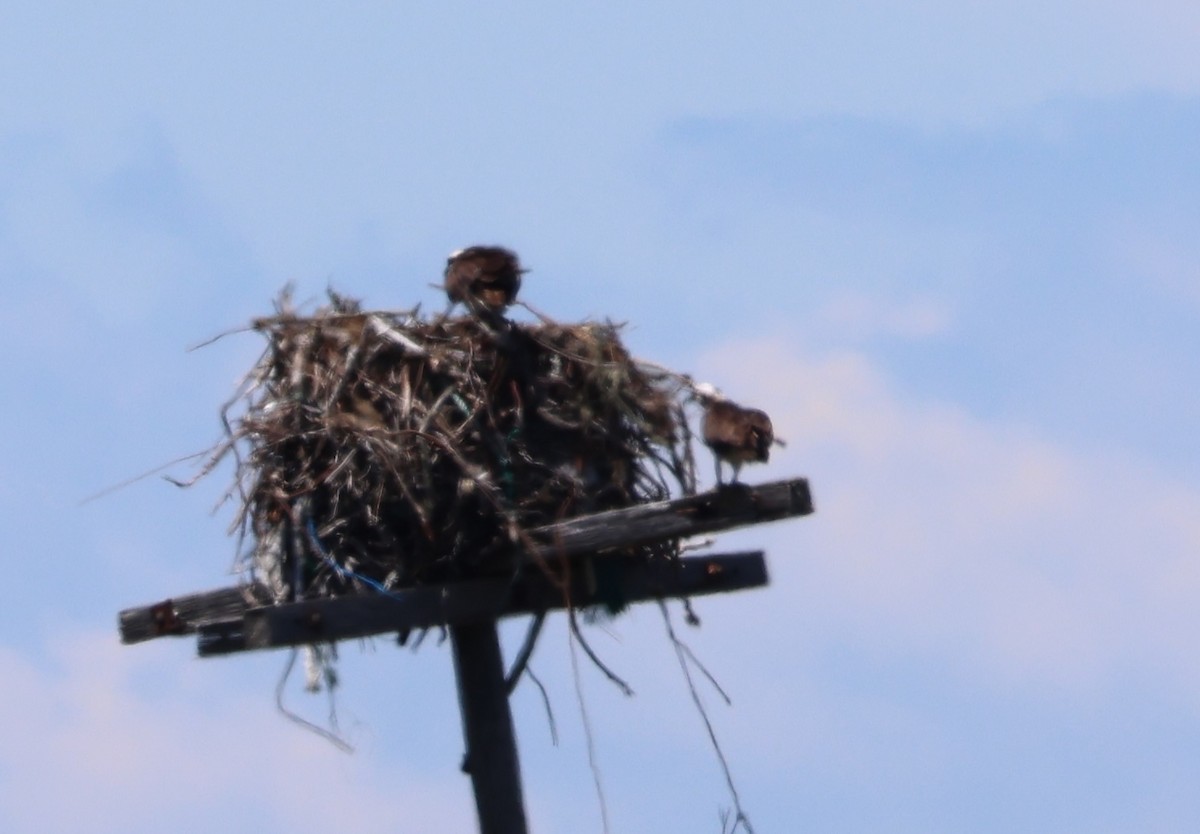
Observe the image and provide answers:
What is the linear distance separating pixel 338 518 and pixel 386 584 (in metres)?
0.29

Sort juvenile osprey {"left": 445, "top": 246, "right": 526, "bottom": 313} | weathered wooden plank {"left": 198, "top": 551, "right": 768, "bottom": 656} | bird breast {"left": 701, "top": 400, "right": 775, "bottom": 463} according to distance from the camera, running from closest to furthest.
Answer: weathered wooden plank {"left": 198, "top": 551, "right": 768, "bottom": 656}, bird breast {"left": 701, "top": 400, "right": 775, "bottom": 463}, juvenile osprey {"left": 445, "top": 246, "right": 526, "bottom": 313}

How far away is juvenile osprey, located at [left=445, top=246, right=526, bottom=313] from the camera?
689 cm

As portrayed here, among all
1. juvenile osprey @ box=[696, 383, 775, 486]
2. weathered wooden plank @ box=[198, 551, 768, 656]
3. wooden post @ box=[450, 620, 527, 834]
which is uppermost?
juvenile osprey @ box=[696, 383, 775, 486]

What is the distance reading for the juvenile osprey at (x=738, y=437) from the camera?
221 inches

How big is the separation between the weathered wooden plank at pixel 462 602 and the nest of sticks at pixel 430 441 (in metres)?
0.09

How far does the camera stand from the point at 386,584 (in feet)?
19.7

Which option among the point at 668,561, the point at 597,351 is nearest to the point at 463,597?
the point at 668,561

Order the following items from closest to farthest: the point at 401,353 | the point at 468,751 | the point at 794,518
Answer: the point at 794,518, the point at 468,751, the point at 401,353

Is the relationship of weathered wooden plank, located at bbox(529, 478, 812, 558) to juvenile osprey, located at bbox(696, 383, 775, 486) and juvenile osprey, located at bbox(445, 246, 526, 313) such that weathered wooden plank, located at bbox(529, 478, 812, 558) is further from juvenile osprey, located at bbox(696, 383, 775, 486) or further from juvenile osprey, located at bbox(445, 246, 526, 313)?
juvenile osprey, located at bbox(445, 246, 526, 313)

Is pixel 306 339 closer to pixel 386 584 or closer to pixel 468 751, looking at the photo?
pixel 386 584

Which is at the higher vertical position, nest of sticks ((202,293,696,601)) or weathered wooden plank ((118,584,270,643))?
nest of sticks ((202,293,696,601))

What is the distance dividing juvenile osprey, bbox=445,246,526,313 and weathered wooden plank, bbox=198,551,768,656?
1286 millimetres

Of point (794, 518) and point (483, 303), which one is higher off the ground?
point (483, 303)

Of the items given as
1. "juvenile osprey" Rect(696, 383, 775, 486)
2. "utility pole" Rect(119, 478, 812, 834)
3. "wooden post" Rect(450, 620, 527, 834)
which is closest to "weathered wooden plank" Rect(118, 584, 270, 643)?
"utility pole" Rect(119, 478, 812, 834)
